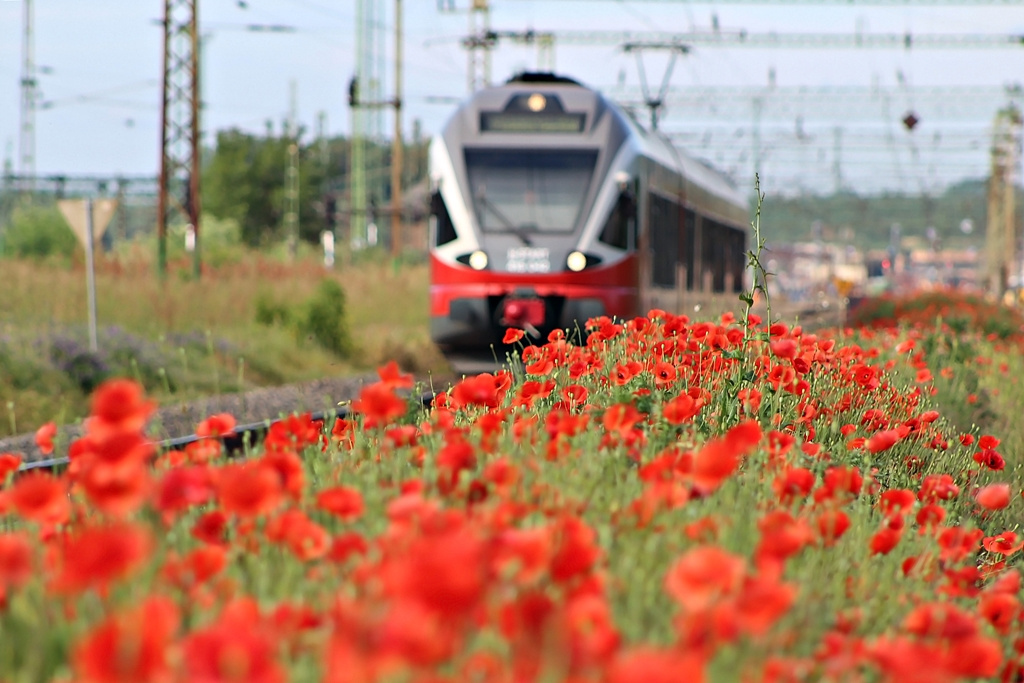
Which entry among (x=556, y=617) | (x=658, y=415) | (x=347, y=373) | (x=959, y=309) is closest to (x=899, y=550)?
(x=658, y=415)

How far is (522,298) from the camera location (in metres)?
13.1

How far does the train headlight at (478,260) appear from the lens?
13.2 metres

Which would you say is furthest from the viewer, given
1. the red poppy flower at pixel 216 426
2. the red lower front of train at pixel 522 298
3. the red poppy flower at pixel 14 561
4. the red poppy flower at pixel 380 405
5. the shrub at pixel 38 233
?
the shrub at pixel 38 233

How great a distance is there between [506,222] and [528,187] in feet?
1.44

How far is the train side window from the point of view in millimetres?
13422

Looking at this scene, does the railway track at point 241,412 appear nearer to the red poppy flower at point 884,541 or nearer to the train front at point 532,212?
the train front at point 532,212

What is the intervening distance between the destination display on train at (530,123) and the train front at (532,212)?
0.03 ft

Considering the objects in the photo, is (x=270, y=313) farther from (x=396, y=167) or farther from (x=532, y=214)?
(x=396, y=167)

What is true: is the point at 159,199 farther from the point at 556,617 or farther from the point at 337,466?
the point at 556,617

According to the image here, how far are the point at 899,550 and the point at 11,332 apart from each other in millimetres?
12064

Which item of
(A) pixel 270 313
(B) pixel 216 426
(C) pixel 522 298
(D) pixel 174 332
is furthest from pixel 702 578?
(A) pixel 270 313

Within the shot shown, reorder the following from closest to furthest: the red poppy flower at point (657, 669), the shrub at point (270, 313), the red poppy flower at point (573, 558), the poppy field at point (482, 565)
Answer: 1. the red poppy flower at point (657, 669)
2. the poppy field at point (482, 565)
3. the red poppy flower at point (573, 558)
4. the shrub at point (270, 313)

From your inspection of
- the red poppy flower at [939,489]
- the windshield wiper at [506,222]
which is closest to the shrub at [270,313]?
the windshield wiper at [506,222]

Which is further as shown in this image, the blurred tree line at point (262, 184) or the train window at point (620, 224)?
the blurred tree line at point (262, 184)
